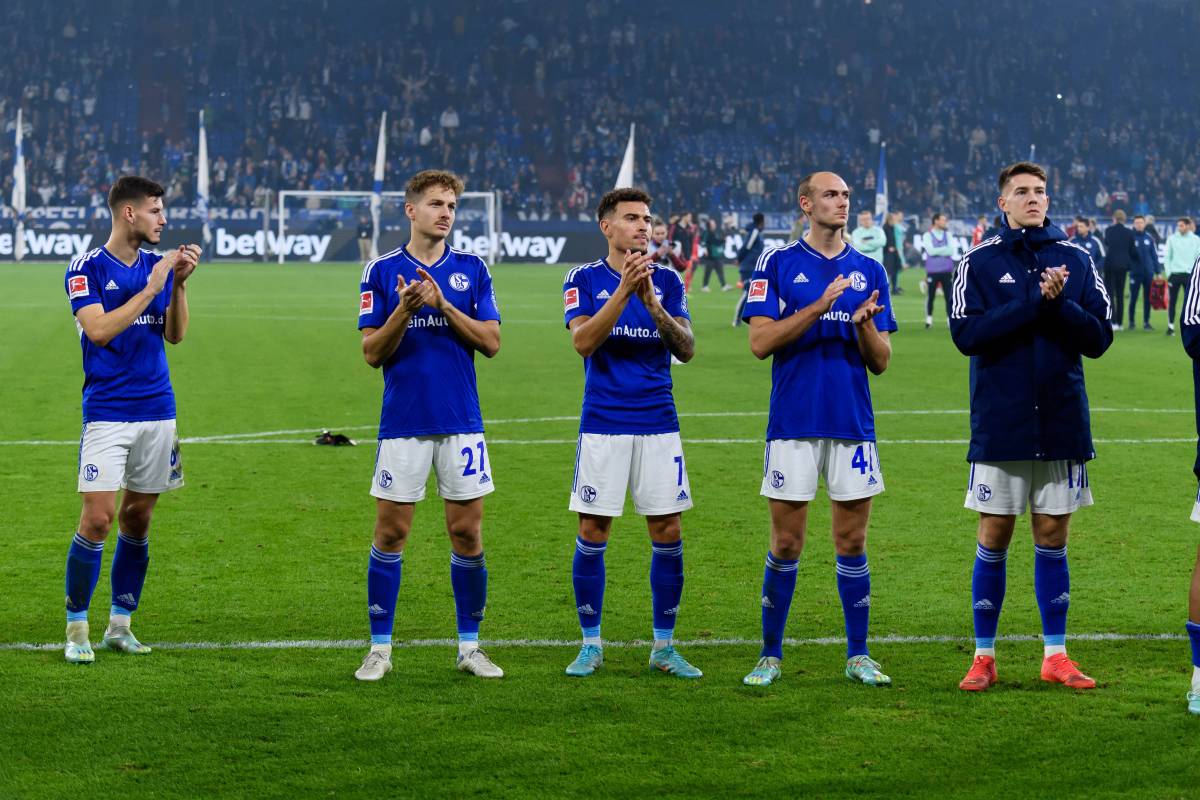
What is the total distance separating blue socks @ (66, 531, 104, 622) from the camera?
6453mm

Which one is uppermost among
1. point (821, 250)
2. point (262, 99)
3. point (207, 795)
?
point (262, 99)

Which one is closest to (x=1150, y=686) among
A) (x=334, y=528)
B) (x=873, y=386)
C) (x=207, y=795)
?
(x=207, y=795)

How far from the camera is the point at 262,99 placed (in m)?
57.3

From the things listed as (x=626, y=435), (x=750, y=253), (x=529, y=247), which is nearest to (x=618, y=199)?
(x=626, y=435)

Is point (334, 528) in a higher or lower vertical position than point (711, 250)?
lower

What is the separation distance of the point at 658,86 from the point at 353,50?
37.9 ft

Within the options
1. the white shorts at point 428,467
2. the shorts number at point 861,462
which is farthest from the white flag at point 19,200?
the shorts number at point 861,462

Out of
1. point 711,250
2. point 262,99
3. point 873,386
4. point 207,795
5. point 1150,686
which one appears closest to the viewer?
point 207,795

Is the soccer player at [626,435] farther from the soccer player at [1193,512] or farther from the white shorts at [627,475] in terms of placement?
the soccer player at [1193,512]

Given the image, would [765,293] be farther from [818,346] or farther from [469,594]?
[469,594]

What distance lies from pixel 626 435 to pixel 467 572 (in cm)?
84

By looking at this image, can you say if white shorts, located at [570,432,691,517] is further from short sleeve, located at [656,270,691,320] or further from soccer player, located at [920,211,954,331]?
soccer player, located at [920,211,954,331]

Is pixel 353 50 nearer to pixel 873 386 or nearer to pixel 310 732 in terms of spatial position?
pixel 873 386

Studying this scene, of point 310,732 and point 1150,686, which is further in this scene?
point 1150,686
